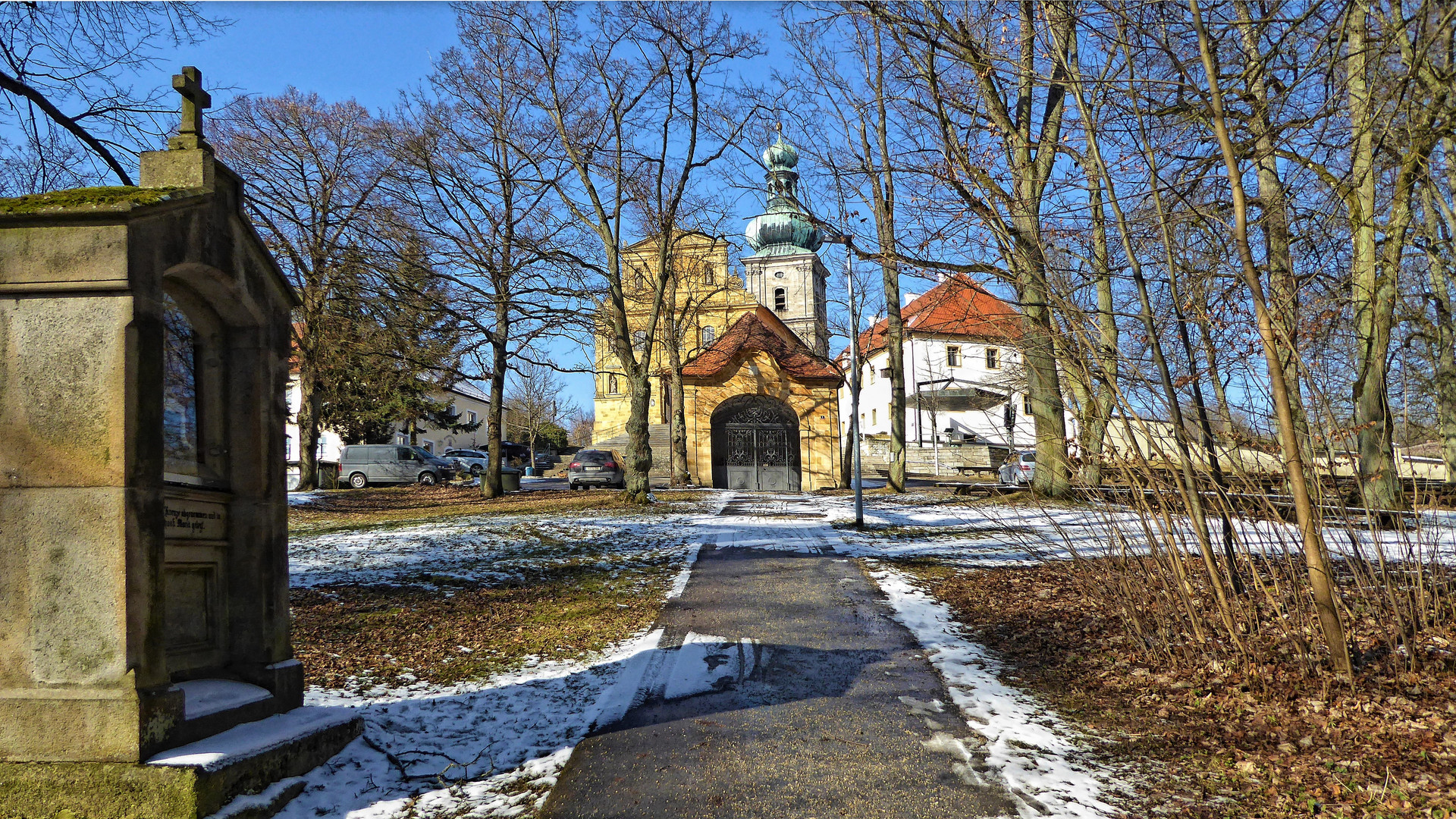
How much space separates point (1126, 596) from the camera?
247 inches

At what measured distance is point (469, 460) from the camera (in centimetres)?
4506

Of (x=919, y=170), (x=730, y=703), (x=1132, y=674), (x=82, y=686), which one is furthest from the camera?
(x=919, y=170)

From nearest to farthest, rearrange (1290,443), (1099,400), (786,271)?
(1290,443) < (1099,400) < (786,271)

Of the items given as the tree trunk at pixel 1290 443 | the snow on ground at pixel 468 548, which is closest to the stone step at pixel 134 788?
the tree trunk at pixel 1290 443

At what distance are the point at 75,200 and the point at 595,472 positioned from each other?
29.3 metres

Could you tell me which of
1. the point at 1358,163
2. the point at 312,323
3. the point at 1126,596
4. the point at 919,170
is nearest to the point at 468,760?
the point at 1126,596

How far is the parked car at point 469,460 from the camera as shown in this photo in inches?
1582

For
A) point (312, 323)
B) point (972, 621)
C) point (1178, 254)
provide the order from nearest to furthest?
point (1178, 254) < point (972, 621) < point (312, 323)

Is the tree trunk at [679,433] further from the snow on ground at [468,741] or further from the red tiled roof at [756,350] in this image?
the snow on ground at [468,741]

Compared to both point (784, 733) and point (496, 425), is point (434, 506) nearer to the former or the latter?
point (496, 425)

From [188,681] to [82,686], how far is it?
27.0 inches

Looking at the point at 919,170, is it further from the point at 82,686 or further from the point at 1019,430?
the point at 82,686

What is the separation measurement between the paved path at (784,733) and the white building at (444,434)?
4020cm

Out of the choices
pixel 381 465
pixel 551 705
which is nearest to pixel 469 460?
pixel 381 465
